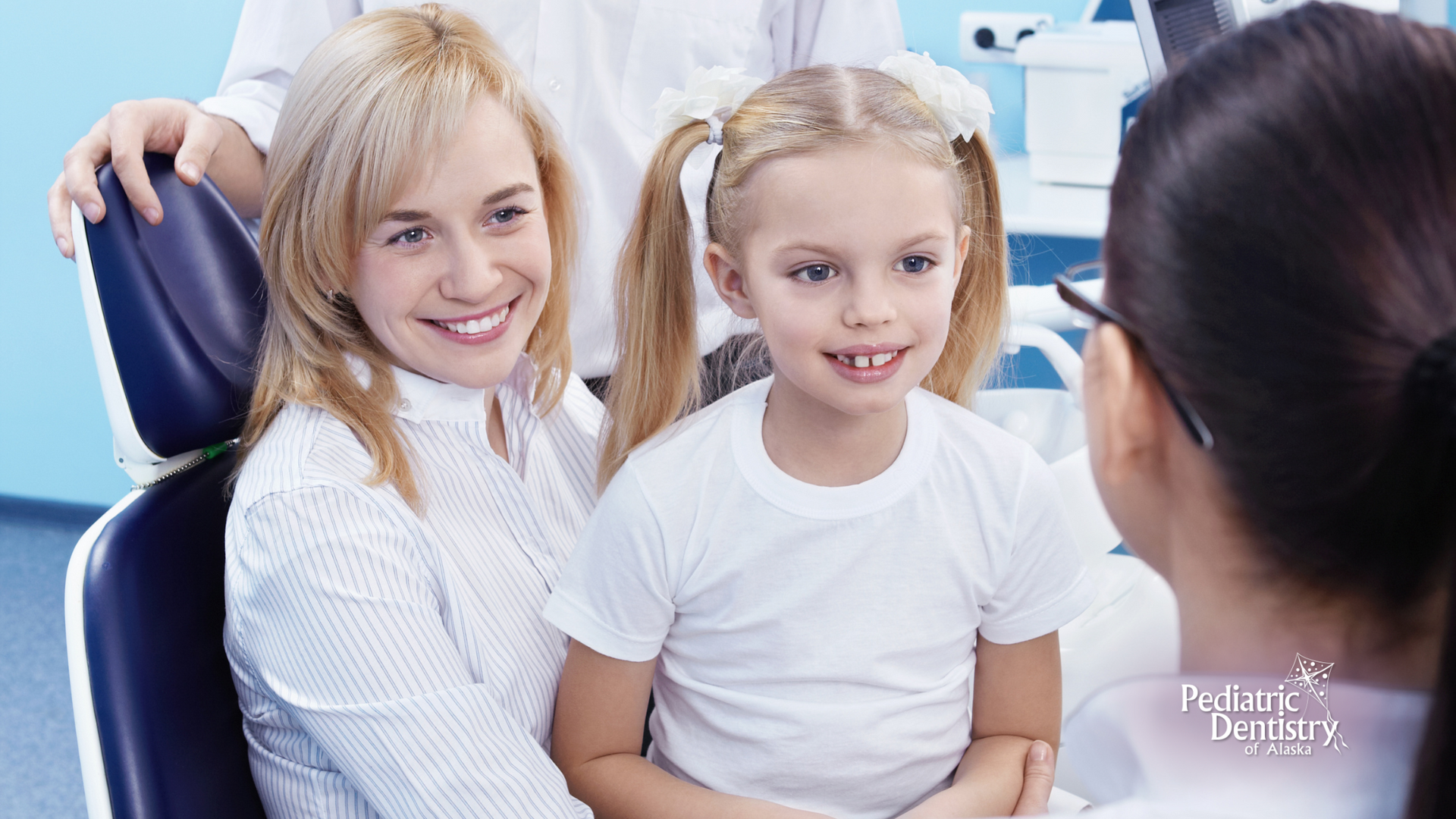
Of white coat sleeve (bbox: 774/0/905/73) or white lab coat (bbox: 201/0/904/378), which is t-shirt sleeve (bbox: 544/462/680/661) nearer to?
white lab coat (bbox: 201/0/904/378)

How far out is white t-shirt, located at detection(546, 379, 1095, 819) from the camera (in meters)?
0.95

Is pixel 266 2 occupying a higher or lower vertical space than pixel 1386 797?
higher

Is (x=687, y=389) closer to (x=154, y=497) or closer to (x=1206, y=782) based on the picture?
(x=154, y=497)

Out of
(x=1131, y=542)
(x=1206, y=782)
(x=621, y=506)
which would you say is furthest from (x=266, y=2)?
(x=1206, y=782)

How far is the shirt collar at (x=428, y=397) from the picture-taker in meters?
1.04

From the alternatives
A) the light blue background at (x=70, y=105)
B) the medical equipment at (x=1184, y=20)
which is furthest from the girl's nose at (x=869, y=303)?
the light blue background at (x=70, y=105)

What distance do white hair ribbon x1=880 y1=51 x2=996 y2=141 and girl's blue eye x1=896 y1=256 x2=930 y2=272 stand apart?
4.6 inches

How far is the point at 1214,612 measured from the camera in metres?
0.59

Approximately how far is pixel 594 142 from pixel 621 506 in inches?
25.6

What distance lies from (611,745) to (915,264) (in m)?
0.49

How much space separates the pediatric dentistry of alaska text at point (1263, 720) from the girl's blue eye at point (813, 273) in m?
0.42

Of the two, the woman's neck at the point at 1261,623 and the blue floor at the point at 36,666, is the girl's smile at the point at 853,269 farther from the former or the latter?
the blue floor at the point at 36,666

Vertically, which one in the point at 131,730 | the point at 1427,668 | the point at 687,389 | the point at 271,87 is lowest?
the point at 131,730

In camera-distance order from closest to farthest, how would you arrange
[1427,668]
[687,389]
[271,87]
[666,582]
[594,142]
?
[1427,668] → [666,582] → [687,389] → [271,87] → [594,142]
